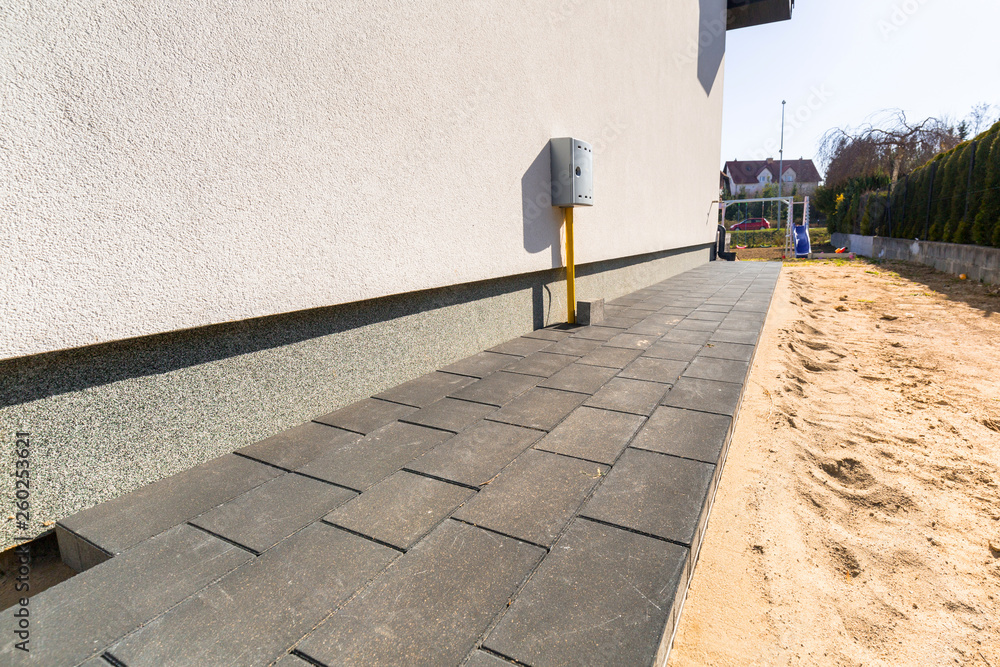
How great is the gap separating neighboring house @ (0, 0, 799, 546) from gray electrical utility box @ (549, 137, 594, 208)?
0.21 m

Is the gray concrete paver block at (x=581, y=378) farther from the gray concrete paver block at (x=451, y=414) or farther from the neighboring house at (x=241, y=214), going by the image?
the neighboring house at (x=241, y=214)

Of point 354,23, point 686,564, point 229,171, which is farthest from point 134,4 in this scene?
point 686,564

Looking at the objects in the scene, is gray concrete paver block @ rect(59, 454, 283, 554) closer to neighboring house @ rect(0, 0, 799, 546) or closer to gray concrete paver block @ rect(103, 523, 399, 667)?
neighboring house @ rect(0, 0, 799, 546)

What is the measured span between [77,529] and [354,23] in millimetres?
2610

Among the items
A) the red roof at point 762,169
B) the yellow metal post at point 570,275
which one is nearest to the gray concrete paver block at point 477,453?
the yellow metal post at point 570,275

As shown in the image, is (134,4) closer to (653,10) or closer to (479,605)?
(479,605)

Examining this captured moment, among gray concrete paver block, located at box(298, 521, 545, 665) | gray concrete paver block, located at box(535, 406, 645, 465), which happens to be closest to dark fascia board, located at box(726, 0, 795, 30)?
gray concrete paver block, located at box(535, 406, 645, 465)

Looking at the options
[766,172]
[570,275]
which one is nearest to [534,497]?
[570,275]

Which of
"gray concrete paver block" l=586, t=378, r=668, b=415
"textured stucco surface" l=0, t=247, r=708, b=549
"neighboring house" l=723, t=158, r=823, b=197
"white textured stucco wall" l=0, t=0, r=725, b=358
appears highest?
"neighboring house" l=723, t=158, r=823, b=197

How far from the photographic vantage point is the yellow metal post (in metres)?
4.61

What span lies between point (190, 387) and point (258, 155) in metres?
→ 1.07

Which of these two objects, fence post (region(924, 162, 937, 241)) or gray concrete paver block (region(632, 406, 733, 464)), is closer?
gray concrete paver block (region(632, 406, 733, 464))

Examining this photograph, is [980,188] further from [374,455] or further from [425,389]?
[374,455]

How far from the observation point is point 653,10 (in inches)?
275
